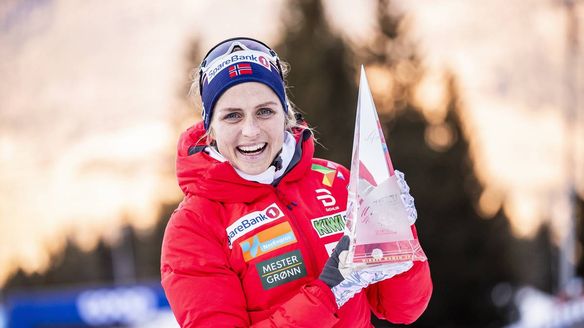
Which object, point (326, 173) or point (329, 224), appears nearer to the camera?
point (329, 224)

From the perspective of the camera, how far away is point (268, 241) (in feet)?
8.93

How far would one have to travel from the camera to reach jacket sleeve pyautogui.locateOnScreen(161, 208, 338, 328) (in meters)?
2.45

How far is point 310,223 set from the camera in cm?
280

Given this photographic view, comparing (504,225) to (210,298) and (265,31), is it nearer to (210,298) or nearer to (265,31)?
(265,31)

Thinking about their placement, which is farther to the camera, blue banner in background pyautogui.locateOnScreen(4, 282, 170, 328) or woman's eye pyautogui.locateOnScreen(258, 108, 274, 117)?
blue banner in background pyautogui.locateOnScreen(4, 282, 170, 328)

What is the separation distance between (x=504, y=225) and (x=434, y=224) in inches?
164

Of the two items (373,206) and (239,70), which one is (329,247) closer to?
(373,206)

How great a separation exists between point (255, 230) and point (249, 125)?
41cm

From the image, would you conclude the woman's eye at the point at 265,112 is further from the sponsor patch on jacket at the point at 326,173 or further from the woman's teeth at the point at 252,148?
the sponsor patch on jacket at the point at 326,173

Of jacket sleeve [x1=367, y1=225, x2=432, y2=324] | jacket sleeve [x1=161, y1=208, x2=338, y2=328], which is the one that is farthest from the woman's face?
jacket sleeve [x1=367, y1=225, x2=432, y2=324]

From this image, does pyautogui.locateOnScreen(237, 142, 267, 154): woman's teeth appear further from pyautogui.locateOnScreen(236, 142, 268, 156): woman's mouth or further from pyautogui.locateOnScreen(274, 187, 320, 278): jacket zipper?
pyautogui.locateOnScreen(274, 187, 320, 278): jacket zipper

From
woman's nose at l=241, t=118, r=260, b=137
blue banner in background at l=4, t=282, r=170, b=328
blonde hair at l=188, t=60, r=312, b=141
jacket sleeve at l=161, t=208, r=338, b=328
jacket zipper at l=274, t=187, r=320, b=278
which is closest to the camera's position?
jacket sleeve at l=161, t=208, r=338, b=328

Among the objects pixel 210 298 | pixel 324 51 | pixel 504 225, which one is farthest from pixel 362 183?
pixel 504 225

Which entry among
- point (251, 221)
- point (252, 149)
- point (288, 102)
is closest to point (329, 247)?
point (251, 221)
